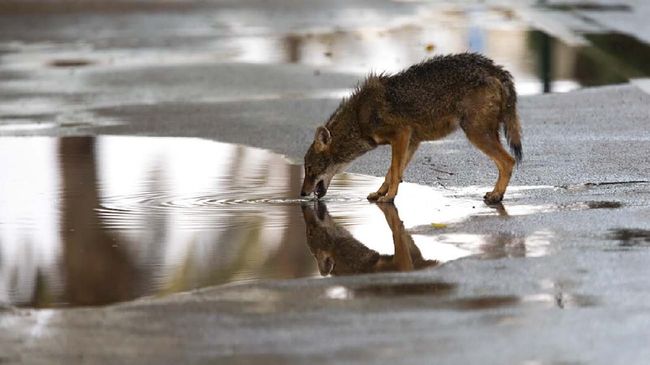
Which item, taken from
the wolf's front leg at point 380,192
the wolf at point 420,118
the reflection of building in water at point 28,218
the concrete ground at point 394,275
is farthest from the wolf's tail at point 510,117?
the reflection of building in water at point 28,218

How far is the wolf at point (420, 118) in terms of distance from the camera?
34.4ft

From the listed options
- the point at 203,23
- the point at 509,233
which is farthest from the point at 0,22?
the point at 509,233

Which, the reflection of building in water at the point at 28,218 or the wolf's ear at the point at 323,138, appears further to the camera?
the wolf's ear at the point at 323,138

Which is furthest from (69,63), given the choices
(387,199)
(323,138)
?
(387,199)

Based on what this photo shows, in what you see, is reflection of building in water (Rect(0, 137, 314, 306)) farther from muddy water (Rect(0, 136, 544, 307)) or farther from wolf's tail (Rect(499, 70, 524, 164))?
wolf's tail (Rect(499, 70, 524, 164))

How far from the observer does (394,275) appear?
26.4ft

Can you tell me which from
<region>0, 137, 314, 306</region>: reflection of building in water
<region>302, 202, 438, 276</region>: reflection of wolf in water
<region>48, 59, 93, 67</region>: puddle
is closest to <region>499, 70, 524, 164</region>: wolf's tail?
<region>302, 202, 438, 276</region>: reflection of wolf in water

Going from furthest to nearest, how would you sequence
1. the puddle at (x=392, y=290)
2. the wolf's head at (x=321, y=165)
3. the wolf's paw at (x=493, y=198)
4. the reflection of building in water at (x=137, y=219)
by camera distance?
1. the wolf's head at (x=321, y=165)
2. the wolf's paw at (x=493, y=198)
3. the reflection of building in water at (x=137, y=219)
4. the puddle at (x=392, y=290)

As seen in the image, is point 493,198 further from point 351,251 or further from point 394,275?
point 394,275

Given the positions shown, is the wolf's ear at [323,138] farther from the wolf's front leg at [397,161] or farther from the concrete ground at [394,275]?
the concrete ground at [394,275]

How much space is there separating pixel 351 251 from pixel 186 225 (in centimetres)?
135

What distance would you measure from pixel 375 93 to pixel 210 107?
5.35 metres

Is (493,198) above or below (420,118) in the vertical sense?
below

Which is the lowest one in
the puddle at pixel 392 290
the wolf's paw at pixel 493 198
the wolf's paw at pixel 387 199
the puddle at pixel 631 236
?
the wolf's paw at pixel 387 199
